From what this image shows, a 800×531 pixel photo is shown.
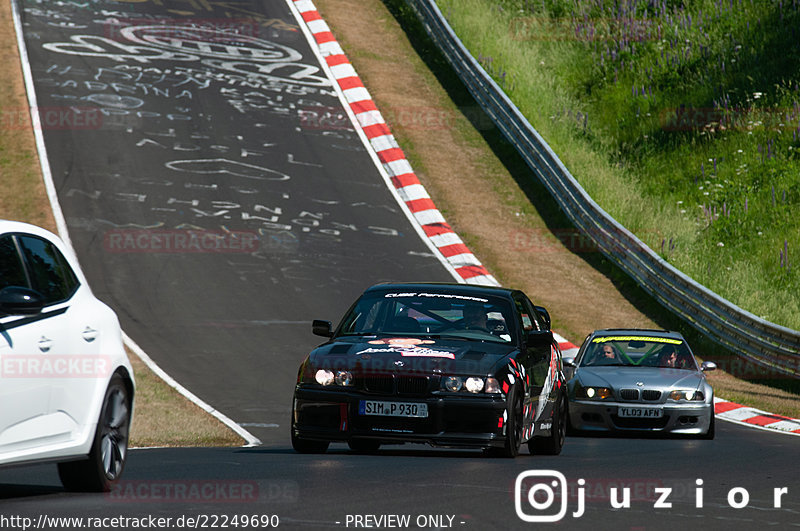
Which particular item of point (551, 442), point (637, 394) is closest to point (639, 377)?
point (637, 394)

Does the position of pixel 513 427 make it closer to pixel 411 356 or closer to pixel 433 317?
pixel 411 356

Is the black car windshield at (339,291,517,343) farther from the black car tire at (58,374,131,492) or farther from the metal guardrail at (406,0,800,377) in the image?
the metal guardrail at (406,0,800,377)

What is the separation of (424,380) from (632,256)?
47.6 feet

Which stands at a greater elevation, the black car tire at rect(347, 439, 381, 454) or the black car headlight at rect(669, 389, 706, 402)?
the black car tire at rect(347, 439, 381, 454)

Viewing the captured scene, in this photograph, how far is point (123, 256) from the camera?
72.8 ft

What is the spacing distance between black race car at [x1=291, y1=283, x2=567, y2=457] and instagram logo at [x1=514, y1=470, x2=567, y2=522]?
33.2 inches

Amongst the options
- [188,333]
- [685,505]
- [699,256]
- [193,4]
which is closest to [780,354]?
[699,256]

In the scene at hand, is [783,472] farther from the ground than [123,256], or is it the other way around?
[783,472]

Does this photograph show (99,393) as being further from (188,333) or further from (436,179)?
(436,179)

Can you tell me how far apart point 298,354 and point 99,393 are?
10.2 m

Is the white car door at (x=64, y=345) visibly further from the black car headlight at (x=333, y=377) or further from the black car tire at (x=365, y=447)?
the black car tire at (x=365, y=447)

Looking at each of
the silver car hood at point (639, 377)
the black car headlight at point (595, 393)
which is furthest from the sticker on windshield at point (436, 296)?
the silver car hood at point (639, 377)

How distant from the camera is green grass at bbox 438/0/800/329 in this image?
26.3 metres

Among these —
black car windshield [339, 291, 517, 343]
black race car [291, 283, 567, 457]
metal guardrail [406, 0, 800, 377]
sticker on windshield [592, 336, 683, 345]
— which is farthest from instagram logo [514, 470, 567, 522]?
metal guardrail [406, 0, 800, 377]
